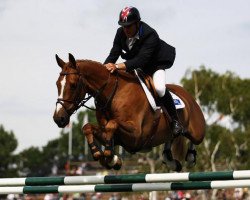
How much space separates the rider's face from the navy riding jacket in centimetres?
11

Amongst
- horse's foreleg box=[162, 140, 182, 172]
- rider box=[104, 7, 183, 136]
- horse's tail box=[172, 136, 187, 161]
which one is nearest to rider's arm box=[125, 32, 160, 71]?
rider box=[104, 7, 183, 136]

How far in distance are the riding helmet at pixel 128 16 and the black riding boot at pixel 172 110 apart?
1.25m

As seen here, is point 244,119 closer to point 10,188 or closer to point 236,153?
point 236,153

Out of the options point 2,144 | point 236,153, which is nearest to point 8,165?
point 2,144

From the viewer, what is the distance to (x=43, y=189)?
8953mm

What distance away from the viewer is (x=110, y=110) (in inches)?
362

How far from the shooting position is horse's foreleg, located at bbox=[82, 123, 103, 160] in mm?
8555

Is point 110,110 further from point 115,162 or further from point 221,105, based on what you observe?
point 221,105

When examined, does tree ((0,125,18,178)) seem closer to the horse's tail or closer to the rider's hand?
the horse's tail

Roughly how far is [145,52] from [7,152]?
99.1 meters

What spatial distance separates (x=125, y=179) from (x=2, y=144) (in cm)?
9898

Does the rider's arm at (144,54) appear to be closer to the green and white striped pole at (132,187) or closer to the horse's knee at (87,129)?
the horse's knee at (87,129)

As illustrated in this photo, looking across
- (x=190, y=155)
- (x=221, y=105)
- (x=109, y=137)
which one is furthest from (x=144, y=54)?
(x=221, y=105)

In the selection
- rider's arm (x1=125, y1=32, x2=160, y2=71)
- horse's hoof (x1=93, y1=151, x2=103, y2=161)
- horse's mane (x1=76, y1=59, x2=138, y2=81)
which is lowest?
horse's hoof (x1=93, y1=151, x2=103, y2=161)
